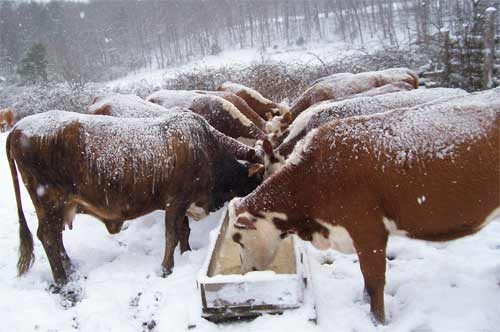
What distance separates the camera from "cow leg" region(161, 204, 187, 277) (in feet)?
14.6

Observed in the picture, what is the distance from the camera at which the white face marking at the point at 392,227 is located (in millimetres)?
3088

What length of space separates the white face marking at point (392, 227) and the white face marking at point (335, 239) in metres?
0.28

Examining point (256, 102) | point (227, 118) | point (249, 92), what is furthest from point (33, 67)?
point (227, 118)

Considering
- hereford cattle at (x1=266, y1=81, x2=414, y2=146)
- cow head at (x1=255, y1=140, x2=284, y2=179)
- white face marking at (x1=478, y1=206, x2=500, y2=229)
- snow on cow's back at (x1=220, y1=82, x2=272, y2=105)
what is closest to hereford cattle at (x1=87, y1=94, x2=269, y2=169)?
cow head at (x1=255, y1=140, x2=284, y2=179)

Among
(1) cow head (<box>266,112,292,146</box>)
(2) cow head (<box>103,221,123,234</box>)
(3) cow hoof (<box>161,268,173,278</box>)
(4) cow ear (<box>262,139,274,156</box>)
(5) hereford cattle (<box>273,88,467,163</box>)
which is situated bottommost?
(3) cow hoof (<box>161,268,173,278</box>)

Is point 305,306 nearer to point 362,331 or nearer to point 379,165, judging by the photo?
point 362,331

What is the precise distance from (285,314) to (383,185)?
123 centimetres

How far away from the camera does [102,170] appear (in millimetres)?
4281

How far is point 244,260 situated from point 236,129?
387 cm

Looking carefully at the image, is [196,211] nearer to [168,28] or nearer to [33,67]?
[33,67]

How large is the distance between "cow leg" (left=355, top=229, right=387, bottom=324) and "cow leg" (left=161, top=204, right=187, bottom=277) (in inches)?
80.9

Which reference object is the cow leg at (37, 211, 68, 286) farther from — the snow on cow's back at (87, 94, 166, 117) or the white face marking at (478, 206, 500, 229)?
the white face marking at (478, 206, 500, 229)

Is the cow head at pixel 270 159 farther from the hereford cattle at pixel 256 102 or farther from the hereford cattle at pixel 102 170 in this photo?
the hereford cattle at pixel 256 102

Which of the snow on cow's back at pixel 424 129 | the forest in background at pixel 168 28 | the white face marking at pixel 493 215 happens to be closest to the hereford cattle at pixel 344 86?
the snow on cow's back at pixel 424 129
